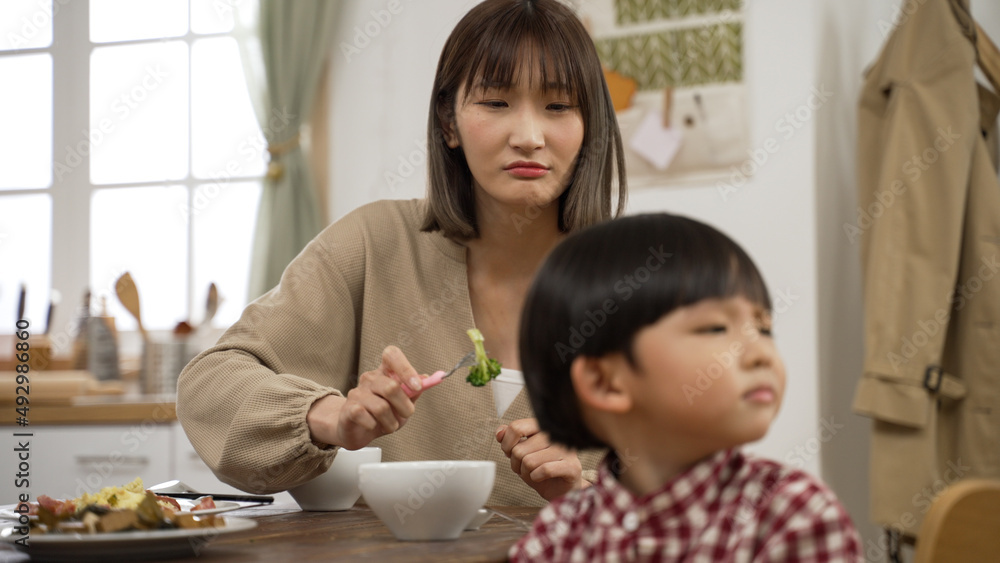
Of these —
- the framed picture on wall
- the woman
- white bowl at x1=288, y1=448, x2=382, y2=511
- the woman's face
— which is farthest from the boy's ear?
the framed picture on wall

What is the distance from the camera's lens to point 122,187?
340 centimetres

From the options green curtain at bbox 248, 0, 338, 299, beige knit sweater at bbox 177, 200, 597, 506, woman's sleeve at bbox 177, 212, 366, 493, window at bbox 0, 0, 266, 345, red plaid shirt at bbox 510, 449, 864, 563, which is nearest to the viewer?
red plaid shirt at bbox 510, 449, 864, 563

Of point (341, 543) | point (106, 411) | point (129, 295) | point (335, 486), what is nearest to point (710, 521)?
point (341, 543)

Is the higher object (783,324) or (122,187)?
(122,187)

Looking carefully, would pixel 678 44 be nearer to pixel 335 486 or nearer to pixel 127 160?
pixel 335 486

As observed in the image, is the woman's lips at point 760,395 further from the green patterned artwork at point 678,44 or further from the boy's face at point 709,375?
the green patterned artwork at point 678,44

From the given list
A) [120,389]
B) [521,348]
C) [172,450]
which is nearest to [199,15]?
[120,389]

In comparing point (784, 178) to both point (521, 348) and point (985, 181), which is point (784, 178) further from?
point (521, 348)

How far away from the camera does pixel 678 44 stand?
263cm

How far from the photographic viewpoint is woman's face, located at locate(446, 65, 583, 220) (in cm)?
123

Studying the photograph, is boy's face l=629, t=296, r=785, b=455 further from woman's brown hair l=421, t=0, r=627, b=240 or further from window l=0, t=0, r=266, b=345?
window l=0, t=0, r=266, b=345

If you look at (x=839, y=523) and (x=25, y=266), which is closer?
(x=839, y=523)

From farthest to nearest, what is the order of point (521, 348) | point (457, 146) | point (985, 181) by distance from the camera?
point (985, 181) → point (457, 146) → point (521, 348)

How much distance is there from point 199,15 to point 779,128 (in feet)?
6.99
